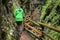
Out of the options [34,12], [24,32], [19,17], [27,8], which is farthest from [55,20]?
[27,8]

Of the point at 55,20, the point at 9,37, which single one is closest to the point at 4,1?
the point at 9,37

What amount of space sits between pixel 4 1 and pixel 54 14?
631 cm

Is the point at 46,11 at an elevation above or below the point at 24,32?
above

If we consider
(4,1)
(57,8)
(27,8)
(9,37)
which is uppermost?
(4,1)

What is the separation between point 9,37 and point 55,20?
5753 mm

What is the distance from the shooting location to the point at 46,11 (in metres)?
11.0

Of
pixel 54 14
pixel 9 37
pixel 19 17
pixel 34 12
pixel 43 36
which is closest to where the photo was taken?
pixel 9 37

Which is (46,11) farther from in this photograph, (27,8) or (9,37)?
(27,8)

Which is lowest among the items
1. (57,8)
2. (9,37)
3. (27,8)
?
(27,8)

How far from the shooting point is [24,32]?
11930 mm

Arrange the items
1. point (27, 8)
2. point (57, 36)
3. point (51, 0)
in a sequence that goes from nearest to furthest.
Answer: point (57, 36), point (51, 0), point (27, 8)

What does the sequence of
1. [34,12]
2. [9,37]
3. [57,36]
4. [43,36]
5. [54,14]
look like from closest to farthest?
[9,37] < [43,36] < [57,36] < [54,14] < [34,12]

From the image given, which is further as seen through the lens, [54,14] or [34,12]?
[34,12]

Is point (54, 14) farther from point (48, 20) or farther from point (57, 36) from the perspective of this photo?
point (57, 36)
